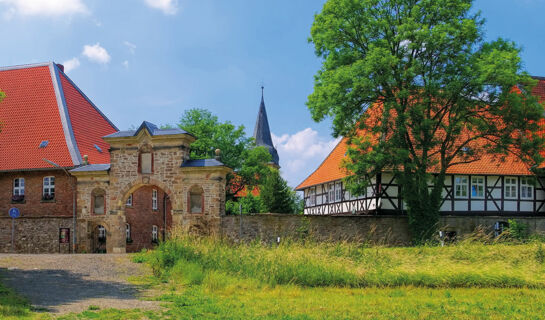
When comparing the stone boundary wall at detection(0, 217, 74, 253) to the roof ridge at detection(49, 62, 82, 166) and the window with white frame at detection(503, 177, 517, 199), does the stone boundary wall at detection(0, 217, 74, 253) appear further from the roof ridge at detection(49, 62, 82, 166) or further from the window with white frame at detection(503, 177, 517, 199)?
the window with white frame at detection(503, 177, 517, 199)

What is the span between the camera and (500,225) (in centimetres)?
3316

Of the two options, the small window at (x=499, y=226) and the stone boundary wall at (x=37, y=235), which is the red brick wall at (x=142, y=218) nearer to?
the stone boundary wall at (x=37, y=235)

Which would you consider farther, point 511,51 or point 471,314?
point 511,51

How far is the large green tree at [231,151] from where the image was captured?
1846 inches

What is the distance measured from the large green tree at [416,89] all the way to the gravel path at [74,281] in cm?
1326

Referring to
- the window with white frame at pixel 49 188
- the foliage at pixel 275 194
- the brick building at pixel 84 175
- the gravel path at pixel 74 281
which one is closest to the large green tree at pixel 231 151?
the foliage at pixel 275 194

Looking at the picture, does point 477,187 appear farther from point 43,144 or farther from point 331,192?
point 43,144

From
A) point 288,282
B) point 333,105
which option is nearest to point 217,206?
point 333,105

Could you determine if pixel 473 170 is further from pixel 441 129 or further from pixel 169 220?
pixel 169 220

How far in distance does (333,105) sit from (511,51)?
8.95 meters

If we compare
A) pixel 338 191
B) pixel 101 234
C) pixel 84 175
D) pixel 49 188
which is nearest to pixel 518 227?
pixel 338 191

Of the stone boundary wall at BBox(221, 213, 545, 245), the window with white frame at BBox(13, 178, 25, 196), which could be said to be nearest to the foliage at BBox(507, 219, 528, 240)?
the stone boundary wall at BBox(221, 213, 545, 245)

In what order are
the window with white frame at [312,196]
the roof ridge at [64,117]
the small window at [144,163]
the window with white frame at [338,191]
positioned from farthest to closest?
1. the window with white frame at [312,196]
2. the window with white frame at [338,191]
3. the roof ridge at [64,117]
4. the small window at [144,163]

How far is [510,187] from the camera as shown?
114 feet
